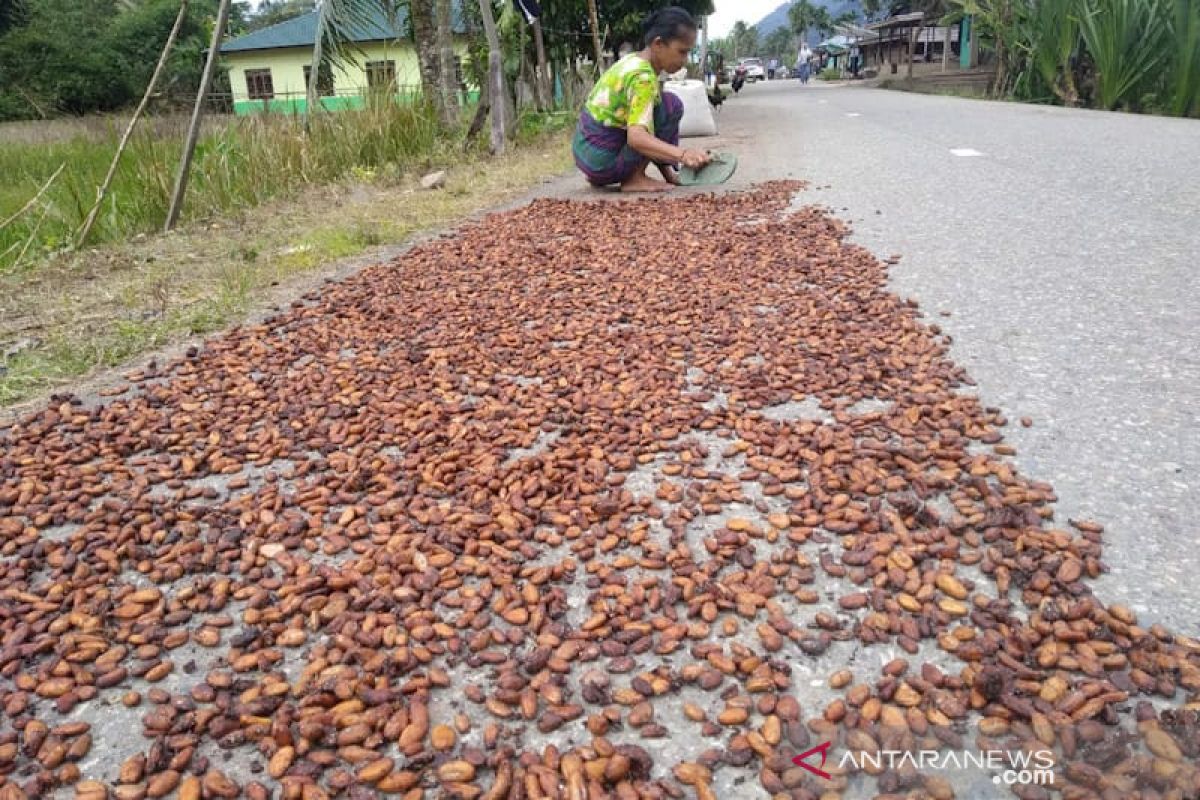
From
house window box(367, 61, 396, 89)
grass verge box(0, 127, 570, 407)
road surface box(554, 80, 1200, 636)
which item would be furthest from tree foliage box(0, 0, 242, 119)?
road surface box(554, 80, 1200, 636)

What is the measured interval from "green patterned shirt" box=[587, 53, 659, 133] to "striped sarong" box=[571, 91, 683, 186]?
9 cm

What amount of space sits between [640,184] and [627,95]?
721 millimetres

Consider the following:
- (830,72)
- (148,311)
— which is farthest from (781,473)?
(830,72)

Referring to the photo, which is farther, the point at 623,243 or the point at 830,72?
the point at 830,72

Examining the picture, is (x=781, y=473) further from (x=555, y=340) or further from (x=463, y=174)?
(x=463, y=174)

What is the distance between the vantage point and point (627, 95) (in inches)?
231

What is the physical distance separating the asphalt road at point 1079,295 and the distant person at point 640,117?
86 cm

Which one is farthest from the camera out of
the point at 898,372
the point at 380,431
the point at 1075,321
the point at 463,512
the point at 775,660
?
the point at 1075,321

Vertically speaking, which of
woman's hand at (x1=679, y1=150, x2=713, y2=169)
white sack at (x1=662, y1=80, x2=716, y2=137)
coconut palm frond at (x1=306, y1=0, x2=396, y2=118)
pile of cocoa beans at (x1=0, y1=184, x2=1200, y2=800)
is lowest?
pile of cocoa beans at (x1=0, y1=184, x2=1200, y2=800)

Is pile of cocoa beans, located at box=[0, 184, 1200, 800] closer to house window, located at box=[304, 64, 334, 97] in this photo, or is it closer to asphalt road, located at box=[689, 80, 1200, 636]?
asphalt road, located at box=[689, 80, 1200, 636]

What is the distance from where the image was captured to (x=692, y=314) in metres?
3.37

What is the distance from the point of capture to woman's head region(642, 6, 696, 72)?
5.60 metres

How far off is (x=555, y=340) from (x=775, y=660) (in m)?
1.87

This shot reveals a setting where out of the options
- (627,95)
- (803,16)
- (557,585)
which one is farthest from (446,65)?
(803,16)
